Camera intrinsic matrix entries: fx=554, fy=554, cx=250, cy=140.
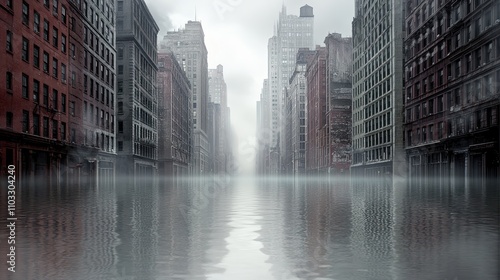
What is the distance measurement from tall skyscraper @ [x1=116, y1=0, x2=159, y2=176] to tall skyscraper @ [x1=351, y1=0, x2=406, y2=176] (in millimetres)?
35638

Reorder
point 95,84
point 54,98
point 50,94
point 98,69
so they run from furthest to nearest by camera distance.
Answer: point 98,69, point 95,84, point 54,98, point 50,94

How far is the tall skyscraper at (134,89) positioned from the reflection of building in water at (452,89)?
38.8 metres

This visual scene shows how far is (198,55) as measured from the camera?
186500mm

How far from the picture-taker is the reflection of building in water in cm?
4803

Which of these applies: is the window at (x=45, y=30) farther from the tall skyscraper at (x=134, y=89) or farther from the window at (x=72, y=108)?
the tall skyscraper at (x=134, y=89)

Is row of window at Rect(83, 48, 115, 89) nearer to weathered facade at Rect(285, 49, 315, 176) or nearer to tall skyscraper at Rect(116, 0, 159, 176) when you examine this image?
tall skyscraper at Rect(116, 0, 159, 176)

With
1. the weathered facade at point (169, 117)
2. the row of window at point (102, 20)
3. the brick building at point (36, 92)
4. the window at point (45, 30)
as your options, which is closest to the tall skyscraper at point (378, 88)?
→ the row of window at point (102, 20)

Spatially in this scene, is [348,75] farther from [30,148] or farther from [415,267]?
[415,267]

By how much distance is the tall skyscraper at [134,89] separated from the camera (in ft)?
262

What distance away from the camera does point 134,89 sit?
83125 mm

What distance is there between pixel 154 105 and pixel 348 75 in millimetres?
42110

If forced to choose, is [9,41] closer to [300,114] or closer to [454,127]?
[454,127]

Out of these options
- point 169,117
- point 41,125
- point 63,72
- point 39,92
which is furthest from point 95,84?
point 169,117

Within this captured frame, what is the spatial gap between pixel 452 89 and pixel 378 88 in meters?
27.9
